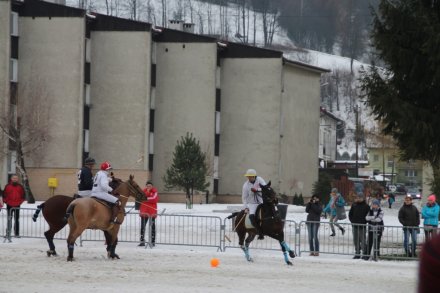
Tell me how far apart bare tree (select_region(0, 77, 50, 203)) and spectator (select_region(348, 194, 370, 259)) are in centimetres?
3877

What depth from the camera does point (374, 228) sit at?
24000 millimetres

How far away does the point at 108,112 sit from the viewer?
2793 inches

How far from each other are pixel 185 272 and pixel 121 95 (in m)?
53.6

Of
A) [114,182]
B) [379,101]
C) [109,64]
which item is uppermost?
[109,64]

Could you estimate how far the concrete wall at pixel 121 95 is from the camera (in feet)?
231

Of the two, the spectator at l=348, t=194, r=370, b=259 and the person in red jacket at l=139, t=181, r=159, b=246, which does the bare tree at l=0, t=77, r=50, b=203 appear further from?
the spectator at l=348, t=194, r=370, b=259

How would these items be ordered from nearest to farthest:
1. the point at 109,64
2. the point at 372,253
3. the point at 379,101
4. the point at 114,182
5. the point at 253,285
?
the point at 253,285 < the point at 114,182 < the point at 372,253 < the point at 379,101 < the point at 109,64

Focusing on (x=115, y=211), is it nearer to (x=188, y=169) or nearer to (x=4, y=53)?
(x=188, y=169)

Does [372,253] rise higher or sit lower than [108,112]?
lower

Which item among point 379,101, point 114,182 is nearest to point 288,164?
point 379,101

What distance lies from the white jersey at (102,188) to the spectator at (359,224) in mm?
6923

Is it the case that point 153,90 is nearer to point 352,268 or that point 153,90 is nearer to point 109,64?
point 109,64

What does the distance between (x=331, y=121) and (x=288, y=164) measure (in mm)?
85003

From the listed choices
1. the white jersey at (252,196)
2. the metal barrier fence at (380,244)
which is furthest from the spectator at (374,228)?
the white jersey at (252,196)
